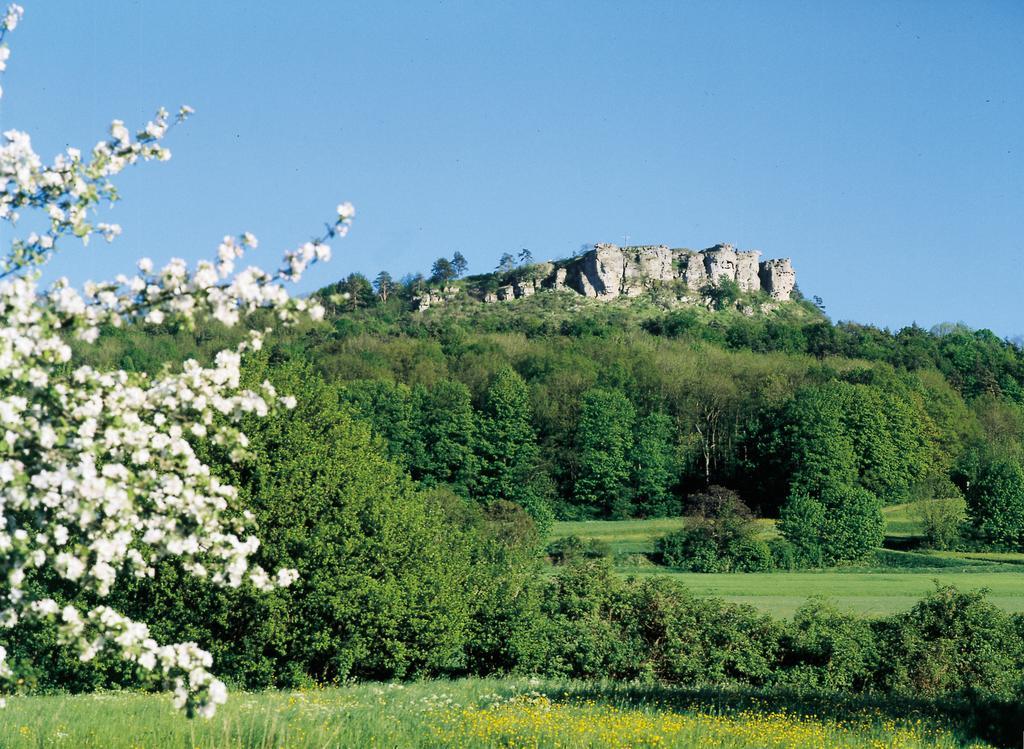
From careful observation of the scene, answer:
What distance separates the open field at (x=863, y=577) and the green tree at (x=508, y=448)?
38.5 feet

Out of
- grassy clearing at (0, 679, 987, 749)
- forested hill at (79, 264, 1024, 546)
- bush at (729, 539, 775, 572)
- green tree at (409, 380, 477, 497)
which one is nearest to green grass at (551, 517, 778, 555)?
forested hill at (79, 264, 1024, 546)

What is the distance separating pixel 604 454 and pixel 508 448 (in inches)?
377

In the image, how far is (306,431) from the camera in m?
29.8

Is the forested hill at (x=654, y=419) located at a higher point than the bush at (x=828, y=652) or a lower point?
higher

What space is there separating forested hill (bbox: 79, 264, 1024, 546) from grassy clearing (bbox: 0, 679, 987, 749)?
6657cm

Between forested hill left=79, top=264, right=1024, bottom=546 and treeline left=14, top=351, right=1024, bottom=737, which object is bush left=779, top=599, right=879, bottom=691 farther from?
forested hill left=79, top=264, right=1024, bottom=546

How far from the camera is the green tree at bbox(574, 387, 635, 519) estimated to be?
101m

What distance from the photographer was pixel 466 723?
13.6 meters

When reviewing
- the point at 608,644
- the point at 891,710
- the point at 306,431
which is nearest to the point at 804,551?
the point at 608,644

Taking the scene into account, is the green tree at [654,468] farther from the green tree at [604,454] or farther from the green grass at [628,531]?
the green grass at [628,531]

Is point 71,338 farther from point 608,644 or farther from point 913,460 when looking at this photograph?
point 913,460

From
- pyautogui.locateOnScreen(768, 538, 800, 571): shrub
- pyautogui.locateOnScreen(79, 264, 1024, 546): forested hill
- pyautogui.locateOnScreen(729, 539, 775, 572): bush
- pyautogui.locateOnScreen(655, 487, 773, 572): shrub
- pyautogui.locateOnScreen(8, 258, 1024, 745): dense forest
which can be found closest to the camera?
pyautogui.locateOnScreen(8, 258, 1024, 745): dense forest

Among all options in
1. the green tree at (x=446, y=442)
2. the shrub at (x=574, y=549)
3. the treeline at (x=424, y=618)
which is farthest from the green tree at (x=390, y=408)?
the treeline at (x=424, y=618)

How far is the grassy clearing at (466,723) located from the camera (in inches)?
454
